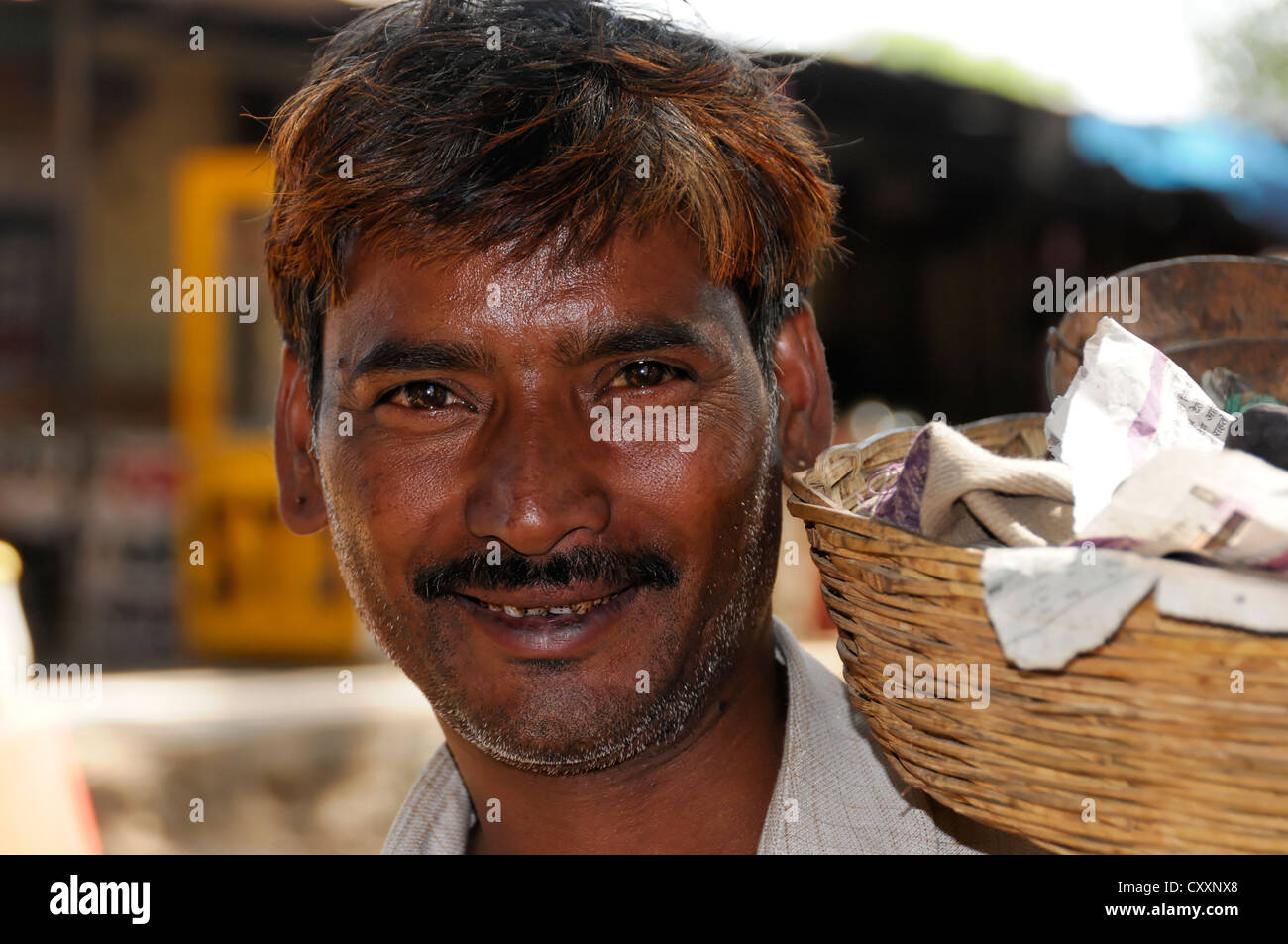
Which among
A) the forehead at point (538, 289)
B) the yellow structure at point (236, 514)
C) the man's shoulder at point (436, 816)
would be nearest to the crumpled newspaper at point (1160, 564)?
the forehead at point (538, 289)

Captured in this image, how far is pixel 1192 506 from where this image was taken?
0.95 metres

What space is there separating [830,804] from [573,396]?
722mm

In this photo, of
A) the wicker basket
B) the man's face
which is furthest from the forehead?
the wicker basket

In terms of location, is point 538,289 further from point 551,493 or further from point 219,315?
point 219,315

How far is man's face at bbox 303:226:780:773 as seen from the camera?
5.11 ft

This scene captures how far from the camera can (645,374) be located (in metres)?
1.68

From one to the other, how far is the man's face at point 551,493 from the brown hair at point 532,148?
0.06 meters

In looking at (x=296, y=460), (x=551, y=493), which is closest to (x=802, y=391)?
(x=551, y=493)

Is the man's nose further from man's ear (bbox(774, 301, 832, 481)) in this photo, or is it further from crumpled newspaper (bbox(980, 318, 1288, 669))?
crumpled newspaper (bbox(980, 318, 1288, 669))

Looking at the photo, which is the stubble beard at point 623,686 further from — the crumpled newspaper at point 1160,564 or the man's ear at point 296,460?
the crumpled newspaper at point 1160,564

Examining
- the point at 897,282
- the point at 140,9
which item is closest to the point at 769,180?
the point at 140,9

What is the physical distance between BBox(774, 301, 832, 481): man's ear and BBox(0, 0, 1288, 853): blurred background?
296cm

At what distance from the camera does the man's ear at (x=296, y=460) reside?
6.72 feet

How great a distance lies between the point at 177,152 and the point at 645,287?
6.15m
